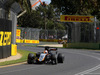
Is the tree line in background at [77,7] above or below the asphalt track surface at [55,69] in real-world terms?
above

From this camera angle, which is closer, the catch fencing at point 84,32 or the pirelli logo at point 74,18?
the catch fencing at point 84,32

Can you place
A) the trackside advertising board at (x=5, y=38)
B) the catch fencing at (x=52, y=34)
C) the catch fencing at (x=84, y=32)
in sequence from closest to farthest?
the trackside advertising board at (x=5, y=38), the catch fencing at (x=84, y=32), the catch fencing at (x=52, y=34)

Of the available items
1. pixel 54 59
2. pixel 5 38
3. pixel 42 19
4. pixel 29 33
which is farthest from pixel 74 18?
pixel 42 19

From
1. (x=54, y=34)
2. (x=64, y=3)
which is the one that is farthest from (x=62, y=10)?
(x=54, y=34)

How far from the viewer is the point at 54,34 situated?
76500 mm

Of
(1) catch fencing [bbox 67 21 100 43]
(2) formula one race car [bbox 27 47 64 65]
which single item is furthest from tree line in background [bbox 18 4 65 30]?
(2) formula one race car [bbox 27 47 64 65]

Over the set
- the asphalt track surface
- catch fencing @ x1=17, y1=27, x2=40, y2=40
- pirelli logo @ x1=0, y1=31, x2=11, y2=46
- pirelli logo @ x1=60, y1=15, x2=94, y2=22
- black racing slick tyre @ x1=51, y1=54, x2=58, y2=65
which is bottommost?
the asphalt track surface

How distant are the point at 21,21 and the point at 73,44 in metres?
48.4

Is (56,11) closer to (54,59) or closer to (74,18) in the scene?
(74,18)

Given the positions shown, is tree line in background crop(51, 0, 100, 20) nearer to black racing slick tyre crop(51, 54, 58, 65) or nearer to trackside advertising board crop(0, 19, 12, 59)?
trackside advertising board crop(0, 19, 12, 59)

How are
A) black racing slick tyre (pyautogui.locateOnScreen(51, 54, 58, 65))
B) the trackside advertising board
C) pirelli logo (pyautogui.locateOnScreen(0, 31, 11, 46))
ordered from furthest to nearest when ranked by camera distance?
the trackside advertising board → pirelli logo (pyautogui.locateOnScreen(0, 31, 11, 46)) → black racing slick tyre (pyautogui.locateOnScreen(51, 54, 58, 65))

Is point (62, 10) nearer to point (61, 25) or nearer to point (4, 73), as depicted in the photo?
point (61, 25)

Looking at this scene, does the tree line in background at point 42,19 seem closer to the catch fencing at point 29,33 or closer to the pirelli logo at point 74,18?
the catch fencing at point 29,33

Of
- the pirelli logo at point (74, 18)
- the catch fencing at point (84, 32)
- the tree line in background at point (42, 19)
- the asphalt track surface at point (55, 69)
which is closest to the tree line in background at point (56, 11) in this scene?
the tree line in background at point (42, 19)
